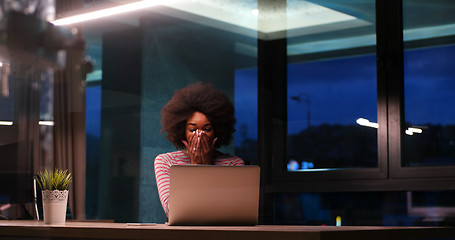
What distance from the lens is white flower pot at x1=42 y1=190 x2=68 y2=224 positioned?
226 centimetres

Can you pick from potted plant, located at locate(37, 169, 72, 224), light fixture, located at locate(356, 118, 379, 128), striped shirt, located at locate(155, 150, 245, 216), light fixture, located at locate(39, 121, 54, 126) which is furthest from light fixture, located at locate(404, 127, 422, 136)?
light fixture, located at locate(39, 121, 54, 126)

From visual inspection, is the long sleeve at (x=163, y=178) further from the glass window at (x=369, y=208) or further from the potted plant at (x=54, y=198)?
the glass window at (x=369, y=208)

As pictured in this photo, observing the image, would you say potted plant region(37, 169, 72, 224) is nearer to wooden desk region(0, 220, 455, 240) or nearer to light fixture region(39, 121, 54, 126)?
wooden desk region(0, 220, 455, 240)

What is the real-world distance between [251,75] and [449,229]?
2.81 metres

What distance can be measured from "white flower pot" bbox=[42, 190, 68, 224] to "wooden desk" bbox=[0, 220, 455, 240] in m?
0.16

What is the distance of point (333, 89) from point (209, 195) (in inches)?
102

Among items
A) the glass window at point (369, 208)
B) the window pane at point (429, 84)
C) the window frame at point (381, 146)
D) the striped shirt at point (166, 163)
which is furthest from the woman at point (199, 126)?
the window pane at point (429, 84)

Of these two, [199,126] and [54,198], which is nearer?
[54,198]

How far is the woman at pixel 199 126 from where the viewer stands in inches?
125

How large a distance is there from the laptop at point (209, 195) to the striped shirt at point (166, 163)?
85 cm

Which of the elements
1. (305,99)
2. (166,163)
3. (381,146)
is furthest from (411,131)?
(166,163)

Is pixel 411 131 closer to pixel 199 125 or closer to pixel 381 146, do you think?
pixel 381 146

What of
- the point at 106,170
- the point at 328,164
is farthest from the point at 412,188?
the point at 106,170

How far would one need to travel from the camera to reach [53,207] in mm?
2266
